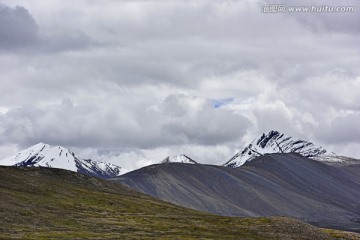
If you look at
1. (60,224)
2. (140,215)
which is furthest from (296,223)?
(60,224)

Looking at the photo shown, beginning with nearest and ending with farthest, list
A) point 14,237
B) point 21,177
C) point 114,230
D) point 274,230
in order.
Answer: point 14,237 < point 114,230 < point 274,230 < point 21,177

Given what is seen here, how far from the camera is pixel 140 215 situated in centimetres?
15262

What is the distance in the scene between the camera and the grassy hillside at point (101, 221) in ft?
366

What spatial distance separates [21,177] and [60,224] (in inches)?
2792

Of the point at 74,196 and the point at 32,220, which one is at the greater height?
the point at 74,196

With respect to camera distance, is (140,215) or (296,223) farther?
(140,215)

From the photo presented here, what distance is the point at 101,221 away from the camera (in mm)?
132000

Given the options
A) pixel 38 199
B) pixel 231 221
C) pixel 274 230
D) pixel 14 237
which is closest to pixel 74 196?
pixel 38 199

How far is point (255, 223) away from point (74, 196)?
57.1 meters

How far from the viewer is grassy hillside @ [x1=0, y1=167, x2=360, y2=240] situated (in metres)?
111

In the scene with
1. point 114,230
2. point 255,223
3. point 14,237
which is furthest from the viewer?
point 255,223

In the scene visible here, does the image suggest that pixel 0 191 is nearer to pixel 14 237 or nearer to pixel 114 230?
pixel 114 230

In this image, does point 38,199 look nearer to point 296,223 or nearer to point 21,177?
point 21,177

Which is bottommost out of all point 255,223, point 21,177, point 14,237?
point 14,237
